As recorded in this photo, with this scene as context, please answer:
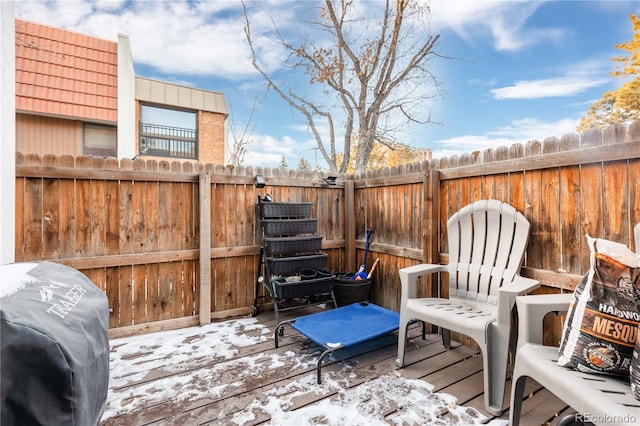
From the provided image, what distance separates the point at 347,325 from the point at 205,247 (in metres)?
1.70

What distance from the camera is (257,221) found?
3516 mm

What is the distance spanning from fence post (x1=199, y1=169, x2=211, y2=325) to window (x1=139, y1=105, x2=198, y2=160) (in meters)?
4.94

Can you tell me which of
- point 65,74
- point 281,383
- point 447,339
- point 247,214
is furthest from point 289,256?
point 65,74

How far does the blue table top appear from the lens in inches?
92.8

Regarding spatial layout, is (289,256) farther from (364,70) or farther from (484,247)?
(364,70)

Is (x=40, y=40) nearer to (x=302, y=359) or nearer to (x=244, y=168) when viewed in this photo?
(x=244, y=168)

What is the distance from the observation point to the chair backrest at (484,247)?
2.26m

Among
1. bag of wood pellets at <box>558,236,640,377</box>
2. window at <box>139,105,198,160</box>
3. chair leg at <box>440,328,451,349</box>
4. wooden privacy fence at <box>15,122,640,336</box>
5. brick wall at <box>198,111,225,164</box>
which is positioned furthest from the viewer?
brick wall at <box>198,111,225,164</box>

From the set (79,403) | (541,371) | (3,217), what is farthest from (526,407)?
(3,217)

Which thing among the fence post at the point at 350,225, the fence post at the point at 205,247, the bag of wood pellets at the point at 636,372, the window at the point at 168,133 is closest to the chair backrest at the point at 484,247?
the bag of wood pellets at the point at 636,372

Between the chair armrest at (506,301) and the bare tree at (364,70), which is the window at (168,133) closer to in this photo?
the bare tree at (364,70)

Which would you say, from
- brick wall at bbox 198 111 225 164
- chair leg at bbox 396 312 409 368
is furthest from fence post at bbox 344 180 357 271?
brick wall at bbox 198 111 225 164

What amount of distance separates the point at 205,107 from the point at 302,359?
774cm

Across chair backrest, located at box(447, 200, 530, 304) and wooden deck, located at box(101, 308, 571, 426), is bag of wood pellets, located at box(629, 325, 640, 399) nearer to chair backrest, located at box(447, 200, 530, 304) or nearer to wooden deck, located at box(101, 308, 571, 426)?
wooden deck, located at box(101, 308, 571, 426)
